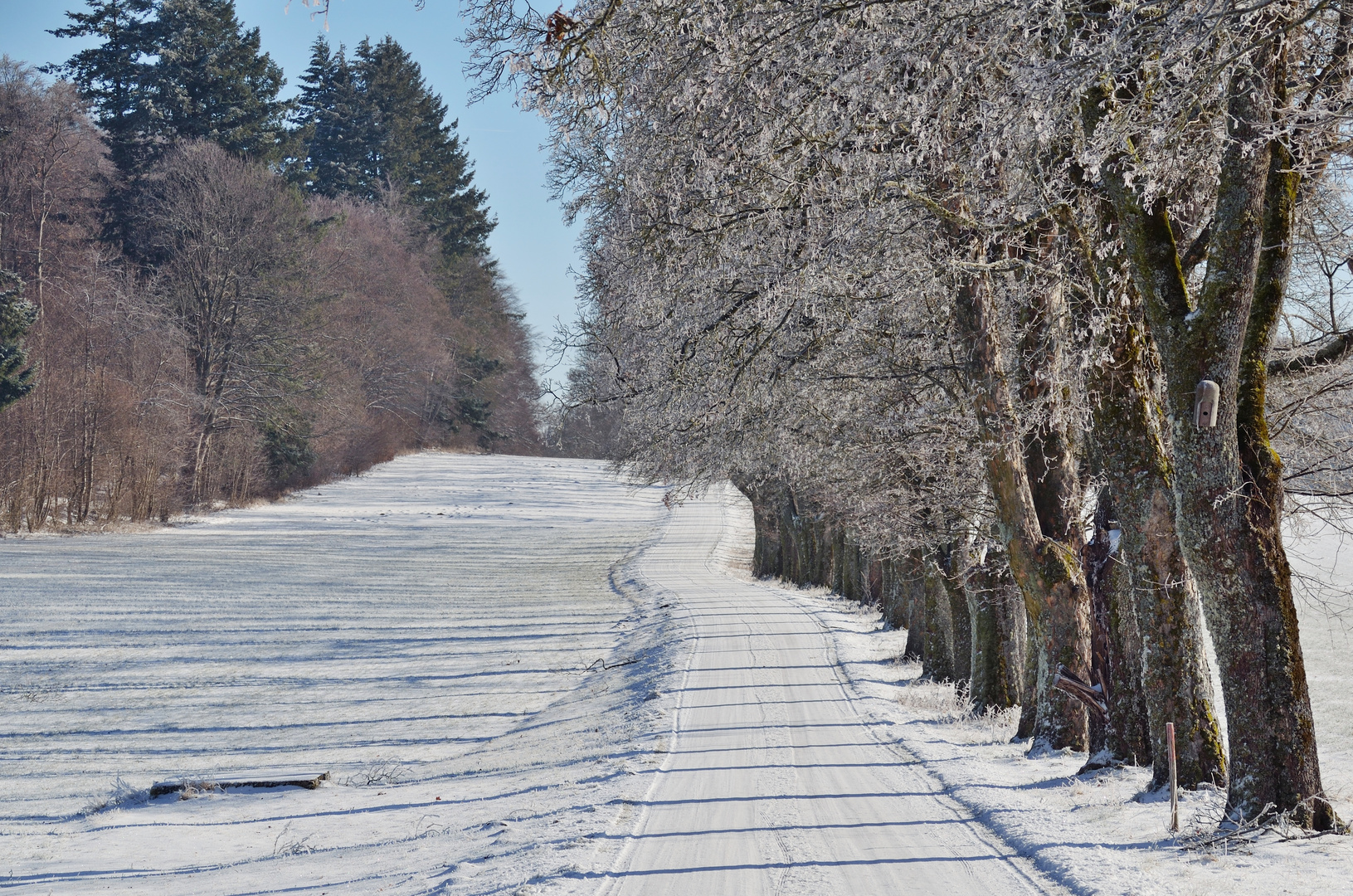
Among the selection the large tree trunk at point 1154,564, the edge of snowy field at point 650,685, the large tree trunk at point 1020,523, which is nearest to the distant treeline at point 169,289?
the edge of snowy field at point 650,685

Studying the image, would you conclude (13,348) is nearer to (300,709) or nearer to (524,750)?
(300,709)

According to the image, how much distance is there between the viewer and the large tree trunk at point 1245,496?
22.3ft

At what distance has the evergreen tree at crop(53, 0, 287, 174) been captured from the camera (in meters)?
49.5

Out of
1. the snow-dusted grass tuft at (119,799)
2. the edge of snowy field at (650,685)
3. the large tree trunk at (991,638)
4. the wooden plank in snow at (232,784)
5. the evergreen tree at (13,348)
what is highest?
the evergreen tree at (13,348)

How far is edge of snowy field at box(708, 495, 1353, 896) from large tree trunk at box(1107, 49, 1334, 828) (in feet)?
1.72

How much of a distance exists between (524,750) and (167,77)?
4947 cm

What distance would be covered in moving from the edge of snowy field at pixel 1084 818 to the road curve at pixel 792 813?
0.79 feet

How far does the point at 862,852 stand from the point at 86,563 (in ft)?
98.5

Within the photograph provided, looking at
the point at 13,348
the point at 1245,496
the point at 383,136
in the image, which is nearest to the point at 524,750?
the point at 1245,496

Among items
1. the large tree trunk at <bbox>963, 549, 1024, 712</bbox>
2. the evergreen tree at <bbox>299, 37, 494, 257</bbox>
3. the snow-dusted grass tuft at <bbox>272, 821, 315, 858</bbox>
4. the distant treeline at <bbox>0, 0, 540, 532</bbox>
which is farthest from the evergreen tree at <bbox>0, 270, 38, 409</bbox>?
the evergreen tree at <bbox>299, 37, 494, 257</bbox>

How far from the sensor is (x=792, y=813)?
28.5ft

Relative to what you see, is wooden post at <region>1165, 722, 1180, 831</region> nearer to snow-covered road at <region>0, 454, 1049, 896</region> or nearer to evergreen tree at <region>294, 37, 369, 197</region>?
snow-covered road at <region>0, 454, 1049, 896</region>

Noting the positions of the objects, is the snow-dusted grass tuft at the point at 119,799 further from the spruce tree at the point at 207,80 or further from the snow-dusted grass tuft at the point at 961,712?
the spruce tree at the point at 207,80

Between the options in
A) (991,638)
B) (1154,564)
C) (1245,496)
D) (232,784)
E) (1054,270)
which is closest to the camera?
(1245,496)
